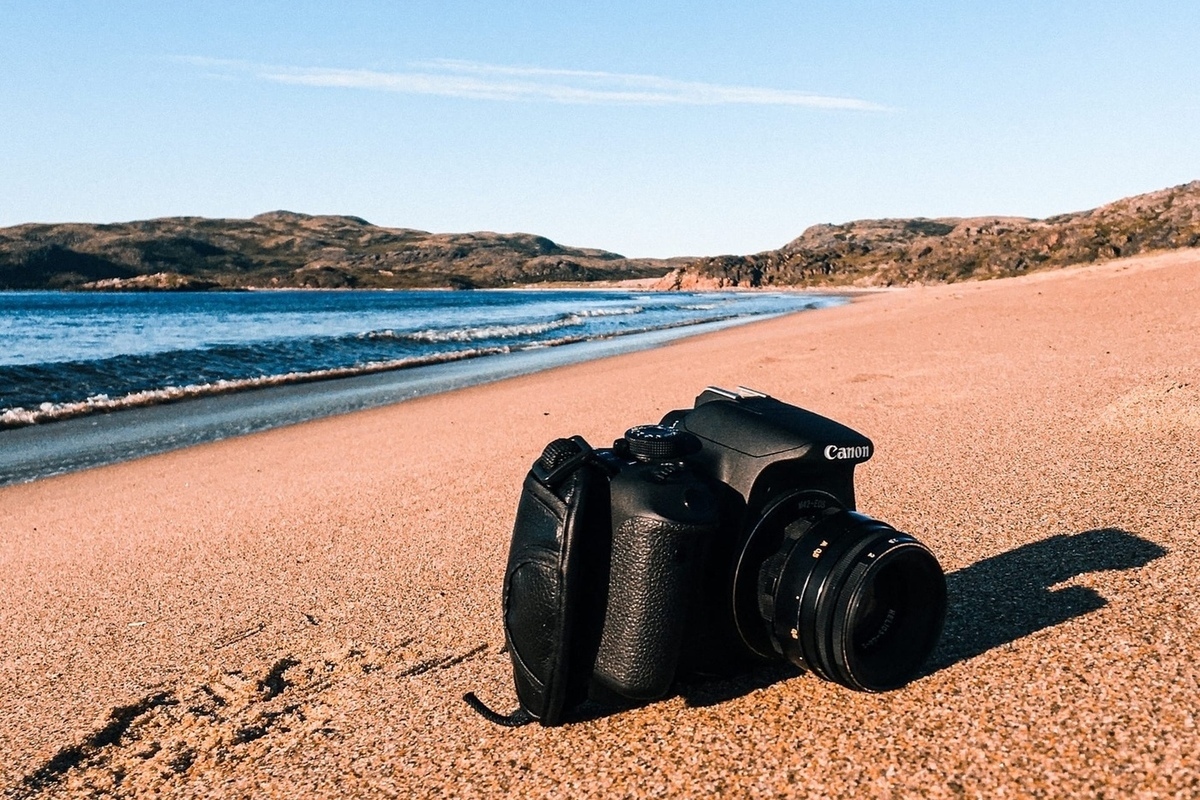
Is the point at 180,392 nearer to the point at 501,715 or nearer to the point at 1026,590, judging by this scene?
the point at 501,715

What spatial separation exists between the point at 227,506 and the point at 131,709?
10.1ft

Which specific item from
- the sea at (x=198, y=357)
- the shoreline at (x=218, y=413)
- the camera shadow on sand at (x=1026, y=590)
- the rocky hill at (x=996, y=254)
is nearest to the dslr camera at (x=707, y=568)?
the camera shadow on sand at (x=1026, y=590)

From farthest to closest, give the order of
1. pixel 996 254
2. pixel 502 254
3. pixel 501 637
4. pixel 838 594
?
pixel 502 254
pixel 996 254
pixel 501 637
pixel 838 594

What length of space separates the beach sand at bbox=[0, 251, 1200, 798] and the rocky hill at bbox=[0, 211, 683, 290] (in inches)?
4619

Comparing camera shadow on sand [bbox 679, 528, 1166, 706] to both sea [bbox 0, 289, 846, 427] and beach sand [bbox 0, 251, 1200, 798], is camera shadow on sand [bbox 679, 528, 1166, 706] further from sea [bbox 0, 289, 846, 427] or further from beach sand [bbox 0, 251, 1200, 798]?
sea [bbox 0, 289, 846, 427]

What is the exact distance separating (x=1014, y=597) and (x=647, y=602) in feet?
4.42

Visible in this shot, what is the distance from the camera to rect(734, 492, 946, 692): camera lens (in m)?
1.71

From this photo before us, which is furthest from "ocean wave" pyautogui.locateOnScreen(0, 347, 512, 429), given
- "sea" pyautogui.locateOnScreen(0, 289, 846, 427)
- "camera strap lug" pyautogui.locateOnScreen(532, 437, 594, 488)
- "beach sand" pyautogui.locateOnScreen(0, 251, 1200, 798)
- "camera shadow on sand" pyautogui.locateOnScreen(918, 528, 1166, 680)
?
"camera shadow on sand" pyautogui.locateOnScreen(918, 528, 1166, 680)

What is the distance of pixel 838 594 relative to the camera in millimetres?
1705

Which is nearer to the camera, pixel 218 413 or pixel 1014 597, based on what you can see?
pixel 1014 597

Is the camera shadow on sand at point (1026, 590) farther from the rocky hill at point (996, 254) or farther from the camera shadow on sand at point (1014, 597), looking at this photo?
the rocky hill at point (996, 254)

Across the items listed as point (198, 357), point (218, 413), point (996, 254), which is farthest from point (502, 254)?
point (218, 413)


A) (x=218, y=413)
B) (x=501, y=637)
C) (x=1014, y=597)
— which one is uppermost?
(x=1014, y=597)

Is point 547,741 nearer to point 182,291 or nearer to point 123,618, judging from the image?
point 123,618
